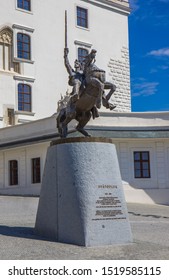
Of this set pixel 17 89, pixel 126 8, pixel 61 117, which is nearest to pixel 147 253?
pixel 61 117

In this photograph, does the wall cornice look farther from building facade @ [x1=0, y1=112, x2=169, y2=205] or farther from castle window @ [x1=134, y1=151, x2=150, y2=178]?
castle window @ [x1=134, y1=151, x2=150, y2=178]

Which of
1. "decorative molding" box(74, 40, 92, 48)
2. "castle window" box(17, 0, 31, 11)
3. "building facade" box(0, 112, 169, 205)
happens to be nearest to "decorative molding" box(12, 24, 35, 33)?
"castle window" box(17, 0, 31, 11)

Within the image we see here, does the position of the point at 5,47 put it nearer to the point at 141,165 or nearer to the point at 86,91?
the point at 141,165

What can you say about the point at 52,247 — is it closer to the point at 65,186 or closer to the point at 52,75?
the point at 65,186

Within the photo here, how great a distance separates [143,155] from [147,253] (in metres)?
18.7

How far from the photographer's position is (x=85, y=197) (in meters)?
9.21

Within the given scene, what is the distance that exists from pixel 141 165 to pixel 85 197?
17.8 metres

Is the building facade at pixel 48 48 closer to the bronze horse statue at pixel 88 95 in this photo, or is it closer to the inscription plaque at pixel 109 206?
the bronze horse statue at pixel 88 95

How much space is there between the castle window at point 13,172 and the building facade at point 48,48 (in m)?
4.09

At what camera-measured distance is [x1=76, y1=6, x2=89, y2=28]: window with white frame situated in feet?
123

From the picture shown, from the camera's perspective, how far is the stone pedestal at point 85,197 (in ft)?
29.9


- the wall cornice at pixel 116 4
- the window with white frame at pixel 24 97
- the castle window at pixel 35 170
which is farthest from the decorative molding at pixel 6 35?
the castle window at pixel 35 170

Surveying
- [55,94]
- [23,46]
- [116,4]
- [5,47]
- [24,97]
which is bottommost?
[24,97]

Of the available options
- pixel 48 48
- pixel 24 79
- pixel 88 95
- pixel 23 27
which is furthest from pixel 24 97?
pixel 88 95
